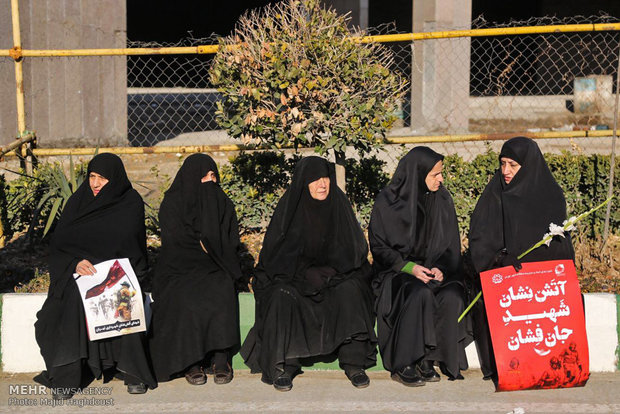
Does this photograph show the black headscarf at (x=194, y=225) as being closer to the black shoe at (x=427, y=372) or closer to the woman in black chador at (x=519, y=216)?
the black shoe at (x=427, y=372)

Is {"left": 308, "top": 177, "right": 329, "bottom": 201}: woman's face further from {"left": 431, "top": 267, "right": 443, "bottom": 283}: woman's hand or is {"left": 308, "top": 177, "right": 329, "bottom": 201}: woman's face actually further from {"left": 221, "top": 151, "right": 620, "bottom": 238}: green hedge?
{"left": 221, "top": 151, "right": 620, "bottom": 238}: green hedge

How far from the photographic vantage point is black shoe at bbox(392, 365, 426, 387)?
5.08 m

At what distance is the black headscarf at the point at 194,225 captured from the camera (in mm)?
5309

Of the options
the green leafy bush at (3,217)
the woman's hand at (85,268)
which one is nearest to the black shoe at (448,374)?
the woman's hand at (85,268)

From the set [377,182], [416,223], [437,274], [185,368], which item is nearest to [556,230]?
[437,274]

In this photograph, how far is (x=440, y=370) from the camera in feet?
17.5

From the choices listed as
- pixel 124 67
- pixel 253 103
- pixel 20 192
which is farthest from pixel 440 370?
pixel 124 67

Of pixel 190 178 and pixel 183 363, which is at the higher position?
pixel 190 178

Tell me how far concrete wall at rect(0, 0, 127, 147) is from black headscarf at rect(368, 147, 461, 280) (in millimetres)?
5630

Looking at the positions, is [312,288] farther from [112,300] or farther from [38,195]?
[38,195]

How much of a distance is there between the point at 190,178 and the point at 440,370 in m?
1.87

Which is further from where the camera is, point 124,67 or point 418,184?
point 124,67

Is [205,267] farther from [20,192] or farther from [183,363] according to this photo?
[20,192]

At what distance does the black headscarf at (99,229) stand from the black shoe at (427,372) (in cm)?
171
